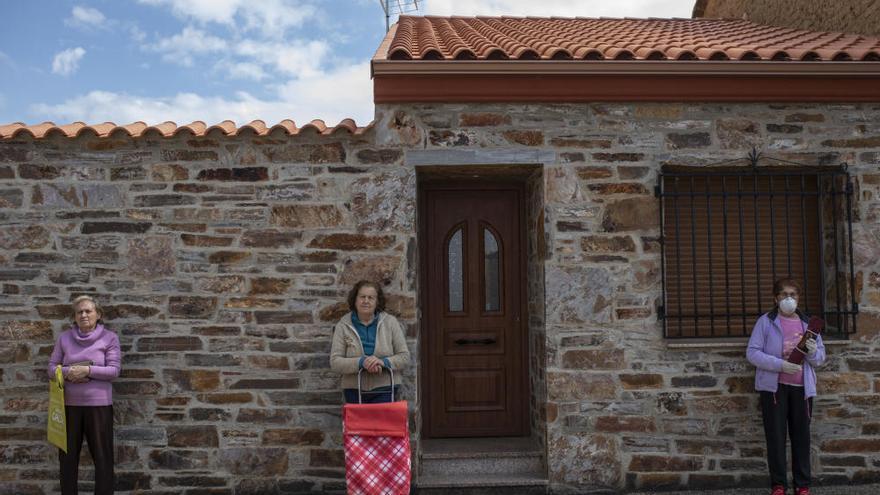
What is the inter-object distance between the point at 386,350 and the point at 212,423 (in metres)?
1.47

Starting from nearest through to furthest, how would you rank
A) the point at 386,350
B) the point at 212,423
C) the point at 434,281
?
the point at 386,350 → the point at 212,423 → the point at 434,281

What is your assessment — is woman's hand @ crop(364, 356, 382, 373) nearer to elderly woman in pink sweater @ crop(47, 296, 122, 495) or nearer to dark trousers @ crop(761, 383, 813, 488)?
elderly woman in pink sweater @ crop(47, 296, 122, 495)

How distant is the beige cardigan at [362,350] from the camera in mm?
4926

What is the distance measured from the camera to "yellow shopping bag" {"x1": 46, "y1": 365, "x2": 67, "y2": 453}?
16.3ft

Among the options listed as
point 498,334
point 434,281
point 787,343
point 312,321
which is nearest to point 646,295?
point 787,343

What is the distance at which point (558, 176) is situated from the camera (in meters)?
5.46

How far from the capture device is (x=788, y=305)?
5.06 meters

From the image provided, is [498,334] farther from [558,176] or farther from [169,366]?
[169,366]

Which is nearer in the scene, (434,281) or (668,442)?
(668,442)

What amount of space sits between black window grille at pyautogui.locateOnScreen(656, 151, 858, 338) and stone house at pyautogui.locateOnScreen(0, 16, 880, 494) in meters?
Answer: 0.13

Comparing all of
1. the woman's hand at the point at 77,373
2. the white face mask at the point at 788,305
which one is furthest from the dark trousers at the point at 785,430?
the woman's hand at the point at 77,373

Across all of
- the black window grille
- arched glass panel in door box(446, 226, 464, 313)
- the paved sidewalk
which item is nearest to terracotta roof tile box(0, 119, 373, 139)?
arched glass panel in door box(446, 226, 464, 313)

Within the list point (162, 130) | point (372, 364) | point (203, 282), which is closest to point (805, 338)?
point (372, 364)

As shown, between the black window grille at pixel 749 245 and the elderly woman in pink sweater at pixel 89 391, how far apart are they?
405 cm
